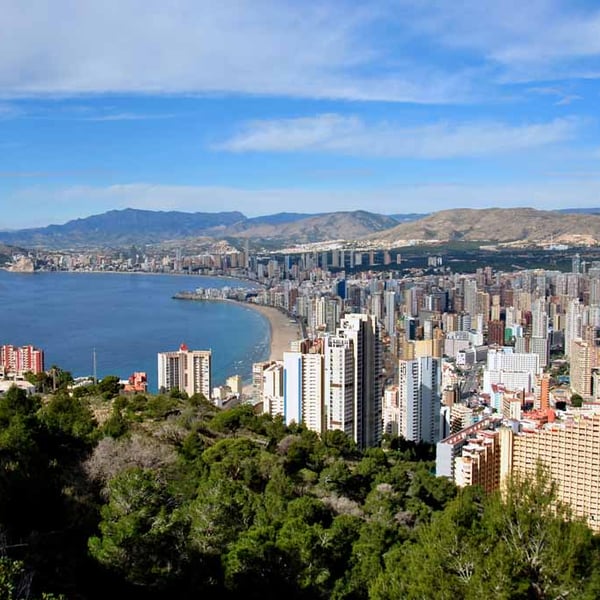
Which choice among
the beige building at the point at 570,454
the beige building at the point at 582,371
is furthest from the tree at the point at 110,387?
the beige building at the point at 582,371

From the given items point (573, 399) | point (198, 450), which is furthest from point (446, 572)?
point (573, 399)

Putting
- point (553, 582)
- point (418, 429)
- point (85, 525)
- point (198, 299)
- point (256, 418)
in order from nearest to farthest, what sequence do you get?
1. point (553, 582)
2. point (85, 525)
3. point (256, 418)
4. point (418, 429)
5. point (198, 299)

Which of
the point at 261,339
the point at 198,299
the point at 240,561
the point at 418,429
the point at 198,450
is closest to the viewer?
the point at 240,561

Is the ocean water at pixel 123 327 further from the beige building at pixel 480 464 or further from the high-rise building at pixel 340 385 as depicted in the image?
the beige building at pixel 480 464

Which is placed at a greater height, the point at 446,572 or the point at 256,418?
the point at 446,572

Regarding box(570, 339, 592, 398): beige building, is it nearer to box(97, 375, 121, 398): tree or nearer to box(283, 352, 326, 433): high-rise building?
box(283, 352, 326, 433): high-rise building

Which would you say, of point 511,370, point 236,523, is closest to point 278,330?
point 511,370

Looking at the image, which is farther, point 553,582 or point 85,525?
point 85,525

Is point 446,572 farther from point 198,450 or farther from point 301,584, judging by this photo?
point 198,450
